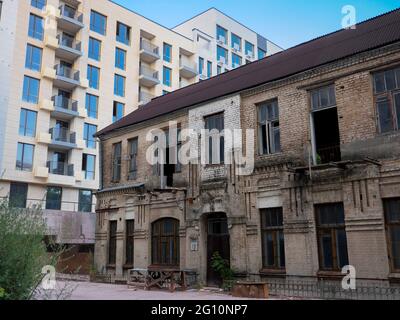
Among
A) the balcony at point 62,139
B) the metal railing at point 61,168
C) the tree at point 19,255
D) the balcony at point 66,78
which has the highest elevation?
the balcony at point 66,78

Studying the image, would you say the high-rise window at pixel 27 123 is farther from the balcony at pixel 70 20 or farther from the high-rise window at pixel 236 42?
the high-rise window at pixel 236 42

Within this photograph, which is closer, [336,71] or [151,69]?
[336,71]

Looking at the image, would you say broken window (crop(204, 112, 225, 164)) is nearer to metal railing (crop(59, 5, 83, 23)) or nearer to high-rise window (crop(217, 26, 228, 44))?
metal railing (crop(59, 5, 83, 23))

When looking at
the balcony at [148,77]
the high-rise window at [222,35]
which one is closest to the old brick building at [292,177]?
the balcony at [148,77]

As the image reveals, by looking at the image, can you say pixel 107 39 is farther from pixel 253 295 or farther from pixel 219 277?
pixel 253 295

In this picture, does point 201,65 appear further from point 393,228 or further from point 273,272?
point 393,228

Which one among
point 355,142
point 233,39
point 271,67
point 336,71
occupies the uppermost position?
point 233,39

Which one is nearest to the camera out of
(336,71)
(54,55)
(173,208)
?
(336,71)

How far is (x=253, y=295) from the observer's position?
43.0 ft

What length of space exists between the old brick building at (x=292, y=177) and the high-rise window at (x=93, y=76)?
66.2 ft

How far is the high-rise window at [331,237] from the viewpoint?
42.8ft

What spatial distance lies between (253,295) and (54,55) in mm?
30641

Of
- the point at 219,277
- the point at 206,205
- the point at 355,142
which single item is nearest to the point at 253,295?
the point at 219,277

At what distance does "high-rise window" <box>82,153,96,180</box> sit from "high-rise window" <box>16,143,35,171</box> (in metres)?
5.13
